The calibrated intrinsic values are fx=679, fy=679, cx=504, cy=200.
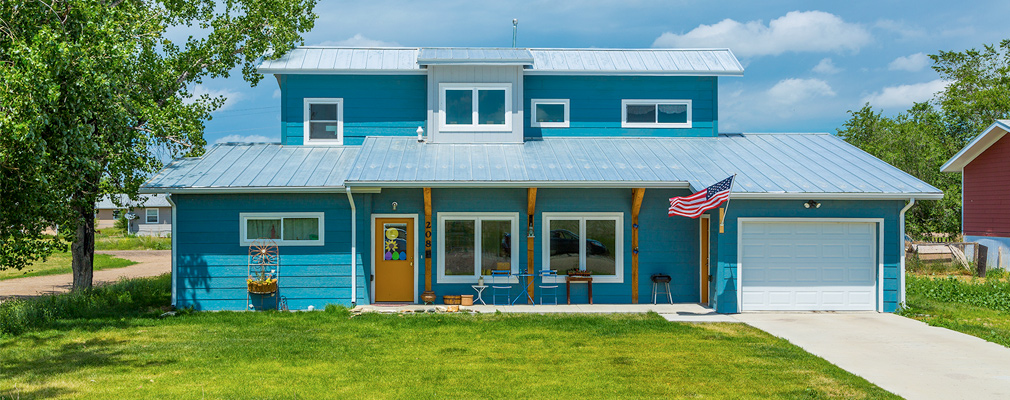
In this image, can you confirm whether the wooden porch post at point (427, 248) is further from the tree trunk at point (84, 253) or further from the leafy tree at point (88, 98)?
the tree trunk at point (84, 253)

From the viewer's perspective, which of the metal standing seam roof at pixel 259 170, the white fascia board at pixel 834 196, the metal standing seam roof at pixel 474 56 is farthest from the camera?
the metal standing seam roof at pixel 474 56

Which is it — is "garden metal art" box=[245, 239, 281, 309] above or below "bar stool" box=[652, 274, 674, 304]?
above

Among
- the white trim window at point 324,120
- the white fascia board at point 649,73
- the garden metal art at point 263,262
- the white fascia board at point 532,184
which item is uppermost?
the white fascia board at point 649,73

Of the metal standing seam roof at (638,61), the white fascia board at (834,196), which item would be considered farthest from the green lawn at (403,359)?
the metal standing seam roof at (638,61)

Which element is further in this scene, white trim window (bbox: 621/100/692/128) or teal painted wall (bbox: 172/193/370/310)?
white trim window (bbox: 621/100/692/128)

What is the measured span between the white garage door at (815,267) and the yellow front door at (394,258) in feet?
20.8

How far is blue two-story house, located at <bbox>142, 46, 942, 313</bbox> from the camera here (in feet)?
40.0

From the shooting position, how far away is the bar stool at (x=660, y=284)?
1283cm

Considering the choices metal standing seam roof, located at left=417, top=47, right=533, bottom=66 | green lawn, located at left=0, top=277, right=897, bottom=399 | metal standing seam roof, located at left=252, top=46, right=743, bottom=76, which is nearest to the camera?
green lawn, located at left=0, top=277, right=897, bottom=399

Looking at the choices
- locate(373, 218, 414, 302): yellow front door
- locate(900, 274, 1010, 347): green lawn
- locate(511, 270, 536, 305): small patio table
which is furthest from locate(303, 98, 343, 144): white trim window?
locate(900, 274, 1010, 347): green lawn

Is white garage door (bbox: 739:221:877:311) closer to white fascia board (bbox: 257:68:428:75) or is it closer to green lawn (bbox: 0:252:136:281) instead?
white fascia board (bbox: 257:68:428:75)

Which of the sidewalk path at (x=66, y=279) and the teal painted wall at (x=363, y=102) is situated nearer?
the teal painted wall at (x=363, y=102)

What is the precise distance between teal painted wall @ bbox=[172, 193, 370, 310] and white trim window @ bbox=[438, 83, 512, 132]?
316cm

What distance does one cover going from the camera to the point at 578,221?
12992mm
